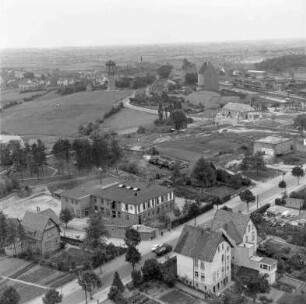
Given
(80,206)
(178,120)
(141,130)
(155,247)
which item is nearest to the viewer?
(155,247)

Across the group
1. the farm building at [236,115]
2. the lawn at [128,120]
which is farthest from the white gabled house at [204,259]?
the farm building at [236,115]

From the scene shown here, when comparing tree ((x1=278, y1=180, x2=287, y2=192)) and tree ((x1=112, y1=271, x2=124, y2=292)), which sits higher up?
tree ((x1=112, y1=271, x2=124, y2=292))

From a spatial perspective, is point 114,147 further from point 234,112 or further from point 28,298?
point 234,112

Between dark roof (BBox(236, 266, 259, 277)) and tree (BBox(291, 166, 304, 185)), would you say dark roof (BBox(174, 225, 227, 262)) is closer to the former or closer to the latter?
dark roof (BBox(236, 266, 259, 277))

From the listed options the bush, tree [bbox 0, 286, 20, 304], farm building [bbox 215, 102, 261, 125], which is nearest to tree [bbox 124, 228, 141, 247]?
tree [bbox 0, 286, 20, 304]

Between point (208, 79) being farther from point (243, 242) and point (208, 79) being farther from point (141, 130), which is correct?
point (243, 242)

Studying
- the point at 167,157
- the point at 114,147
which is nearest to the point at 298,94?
the point at 167,157

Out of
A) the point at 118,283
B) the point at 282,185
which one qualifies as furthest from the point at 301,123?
the point at 118,283
